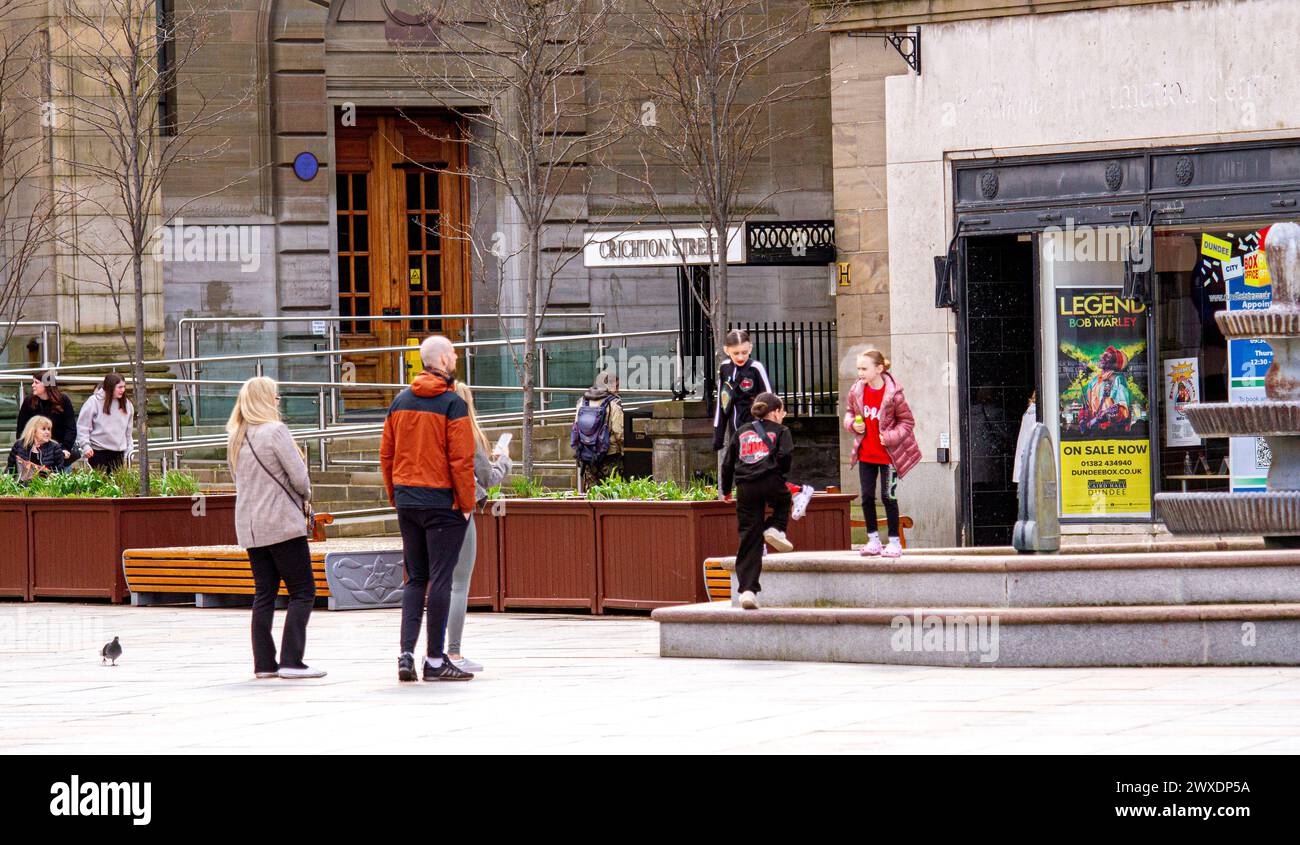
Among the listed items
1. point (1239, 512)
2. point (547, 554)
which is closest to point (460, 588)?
point (547, 554)

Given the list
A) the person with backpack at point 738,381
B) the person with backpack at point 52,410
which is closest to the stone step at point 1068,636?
the person with backpack at point 738,381

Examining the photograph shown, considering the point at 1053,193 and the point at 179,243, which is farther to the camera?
the point at 179,243

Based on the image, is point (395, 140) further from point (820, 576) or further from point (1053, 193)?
point (820, 576)

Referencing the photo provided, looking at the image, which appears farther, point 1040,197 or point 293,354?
point 293,354

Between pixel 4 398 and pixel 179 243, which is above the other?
pixel 179 243

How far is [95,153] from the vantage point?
26.9 meters

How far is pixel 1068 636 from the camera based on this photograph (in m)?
11.6

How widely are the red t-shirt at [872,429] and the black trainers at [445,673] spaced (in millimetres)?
3920

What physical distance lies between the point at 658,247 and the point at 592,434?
2.91 meters

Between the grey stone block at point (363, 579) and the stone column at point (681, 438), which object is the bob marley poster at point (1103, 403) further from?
the grey stone block at point (363, 579)

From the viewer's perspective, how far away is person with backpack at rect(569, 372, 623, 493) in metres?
20.7

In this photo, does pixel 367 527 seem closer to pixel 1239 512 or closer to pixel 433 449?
pixel 433 449

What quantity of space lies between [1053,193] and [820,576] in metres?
7.92
